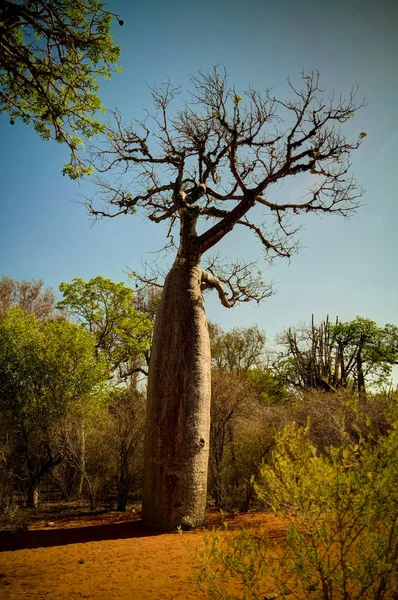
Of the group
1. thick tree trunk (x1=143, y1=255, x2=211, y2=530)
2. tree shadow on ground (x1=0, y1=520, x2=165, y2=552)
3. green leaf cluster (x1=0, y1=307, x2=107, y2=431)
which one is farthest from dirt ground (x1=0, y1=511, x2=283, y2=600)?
green leaf cluster (x1=0, y1=307, x2=107, y2=431)

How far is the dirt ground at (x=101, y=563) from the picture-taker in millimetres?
2404

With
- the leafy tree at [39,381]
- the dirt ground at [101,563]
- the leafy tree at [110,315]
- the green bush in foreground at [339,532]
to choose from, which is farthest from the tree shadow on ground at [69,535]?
the leafy tree at [110,315]

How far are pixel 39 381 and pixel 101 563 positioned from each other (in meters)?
5.06

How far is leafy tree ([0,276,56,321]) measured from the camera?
15.6m

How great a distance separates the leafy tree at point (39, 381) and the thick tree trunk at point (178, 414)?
11.2ft

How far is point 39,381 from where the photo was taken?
7.27m

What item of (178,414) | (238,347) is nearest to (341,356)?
(238,347)

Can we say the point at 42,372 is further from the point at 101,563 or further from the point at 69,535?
the point at 101,563

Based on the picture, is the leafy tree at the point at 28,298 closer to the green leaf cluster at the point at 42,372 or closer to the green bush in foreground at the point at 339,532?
the green leaf cluster at the point at 42,372

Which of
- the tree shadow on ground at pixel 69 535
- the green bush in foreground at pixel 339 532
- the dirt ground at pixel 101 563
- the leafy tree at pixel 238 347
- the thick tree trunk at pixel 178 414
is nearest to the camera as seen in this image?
the green bush in foreground at pixel 339 532

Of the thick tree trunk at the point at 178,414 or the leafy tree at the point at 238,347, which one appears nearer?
the thick tree trunk at the point at 178,414

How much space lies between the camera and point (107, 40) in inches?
127

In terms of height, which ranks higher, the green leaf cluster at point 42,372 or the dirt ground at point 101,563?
the green leaf cluster at point 42,372

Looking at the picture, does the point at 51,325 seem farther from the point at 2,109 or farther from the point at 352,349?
the point at 352,349
